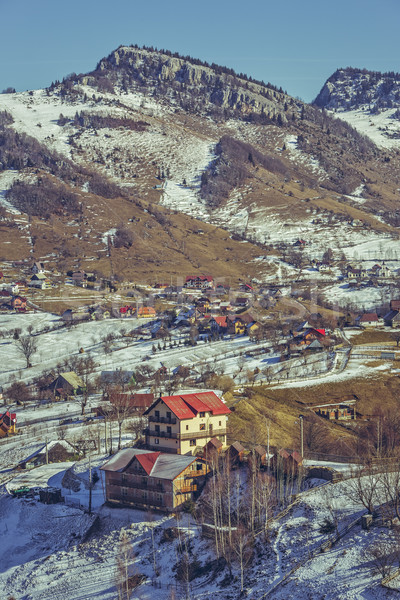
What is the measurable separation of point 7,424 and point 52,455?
14182 millimetres

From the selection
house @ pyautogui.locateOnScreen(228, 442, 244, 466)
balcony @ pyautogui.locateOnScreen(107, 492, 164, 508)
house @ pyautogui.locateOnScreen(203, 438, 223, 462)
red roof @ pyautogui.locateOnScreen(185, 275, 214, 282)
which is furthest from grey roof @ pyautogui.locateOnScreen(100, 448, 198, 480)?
red roof @ pyautogui.locateOnScreen(185, 275, 214, 282)

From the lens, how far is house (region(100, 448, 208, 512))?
4778 cm

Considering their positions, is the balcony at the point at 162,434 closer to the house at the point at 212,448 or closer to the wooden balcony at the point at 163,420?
the wooden balcony at the point at 163,420

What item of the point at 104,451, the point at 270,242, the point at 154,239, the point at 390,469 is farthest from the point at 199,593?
the point at 270,242

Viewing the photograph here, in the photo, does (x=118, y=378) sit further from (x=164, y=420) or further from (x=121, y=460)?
(x=121, y=460)

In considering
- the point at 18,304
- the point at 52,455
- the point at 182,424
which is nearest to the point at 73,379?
the point at 52,455

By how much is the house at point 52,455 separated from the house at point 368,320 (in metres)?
63.9

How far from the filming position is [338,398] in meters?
76.6

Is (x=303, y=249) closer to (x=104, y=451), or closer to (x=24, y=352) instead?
(x=24, y=352)

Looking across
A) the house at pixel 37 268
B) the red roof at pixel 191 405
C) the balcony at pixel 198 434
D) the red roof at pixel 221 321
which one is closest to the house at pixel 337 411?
the red roof at pixel 191 405

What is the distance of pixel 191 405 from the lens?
55.2 meters

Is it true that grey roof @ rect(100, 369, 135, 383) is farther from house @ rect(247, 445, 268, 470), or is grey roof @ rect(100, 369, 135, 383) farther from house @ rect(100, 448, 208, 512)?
house @ rect(247, 445, 268, 470)

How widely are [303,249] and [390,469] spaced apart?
5728 inches

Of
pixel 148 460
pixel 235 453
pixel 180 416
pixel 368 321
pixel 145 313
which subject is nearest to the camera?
pixel 148 460
